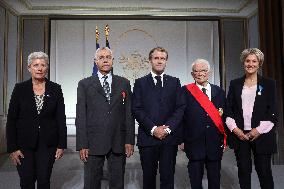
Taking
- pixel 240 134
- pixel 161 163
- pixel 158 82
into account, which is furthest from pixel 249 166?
pixel 158 82

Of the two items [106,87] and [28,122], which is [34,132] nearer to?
[28,122]

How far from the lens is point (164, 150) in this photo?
2.26m

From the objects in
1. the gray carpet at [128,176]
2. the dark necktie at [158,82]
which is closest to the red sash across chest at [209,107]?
the dark necktie at [158,82]

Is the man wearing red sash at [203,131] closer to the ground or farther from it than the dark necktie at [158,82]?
closer to the ground

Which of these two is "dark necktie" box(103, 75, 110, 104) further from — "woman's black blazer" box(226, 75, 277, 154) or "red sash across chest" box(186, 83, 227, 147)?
"woman's black blazer" box(226, 75, 277, 154)

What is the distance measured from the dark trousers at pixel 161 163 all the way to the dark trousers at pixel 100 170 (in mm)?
162

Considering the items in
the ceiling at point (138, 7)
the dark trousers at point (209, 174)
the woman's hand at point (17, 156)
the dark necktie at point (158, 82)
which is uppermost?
the ceiling at point (138, 7)

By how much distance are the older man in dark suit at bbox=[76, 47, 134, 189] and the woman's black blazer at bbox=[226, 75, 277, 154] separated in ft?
2.29

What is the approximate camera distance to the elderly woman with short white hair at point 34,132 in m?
2.06

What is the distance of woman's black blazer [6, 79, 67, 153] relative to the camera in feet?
6.82

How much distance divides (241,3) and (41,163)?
5.72 meters

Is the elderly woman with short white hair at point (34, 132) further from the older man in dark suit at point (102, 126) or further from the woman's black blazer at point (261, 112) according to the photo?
the woman's black blazer at point (261, 112)

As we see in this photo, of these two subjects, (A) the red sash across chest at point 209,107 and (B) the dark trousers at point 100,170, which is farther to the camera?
(A) the red sash across chest at point 209,107

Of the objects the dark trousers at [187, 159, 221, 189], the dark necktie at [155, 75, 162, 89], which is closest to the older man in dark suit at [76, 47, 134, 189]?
the dark necktie at [155, 75, 162, 89]
